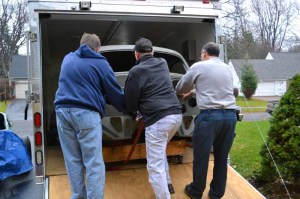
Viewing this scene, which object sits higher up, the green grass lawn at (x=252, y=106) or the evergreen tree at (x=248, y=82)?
the evergreen tree at (x=248, y=82)

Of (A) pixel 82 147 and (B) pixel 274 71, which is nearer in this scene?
(A) pixel 82 147

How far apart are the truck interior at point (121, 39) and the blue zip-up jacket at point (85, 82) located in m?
0.86

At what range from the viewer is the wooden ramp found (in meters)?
4.43

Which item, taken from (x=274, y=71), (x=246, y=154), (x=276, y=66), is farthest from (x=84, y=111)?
(x=276, y=66)

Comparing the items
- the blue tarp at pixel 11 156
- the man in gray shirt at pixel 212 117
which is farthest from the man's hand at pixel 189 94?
the blue tarp at pixel 11 156

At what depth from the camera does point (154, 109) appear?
13.2ft

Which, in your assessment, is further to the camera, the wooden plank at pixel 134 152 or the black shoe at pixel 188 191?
the wooden plank at pixel 134 152

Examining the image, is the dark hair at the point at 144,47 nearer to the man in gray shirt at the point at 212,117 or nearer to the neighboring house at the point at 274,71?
the man in gray shirt at the point at 212,117

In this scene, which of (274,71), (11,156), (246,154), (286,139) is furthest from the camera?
(274,71)

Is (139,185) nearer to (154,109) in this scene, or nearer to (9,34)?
(154,109)

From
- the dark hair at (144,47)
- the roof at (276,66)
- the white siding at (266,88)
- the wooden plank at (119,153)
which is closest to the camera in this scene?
the dark hair at (144,47)

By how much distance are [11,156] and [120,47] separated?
8.40 ft

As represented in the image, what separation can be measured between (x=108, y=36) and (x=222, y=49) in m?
2.98

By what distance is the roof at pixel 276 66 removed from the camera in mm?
47250
